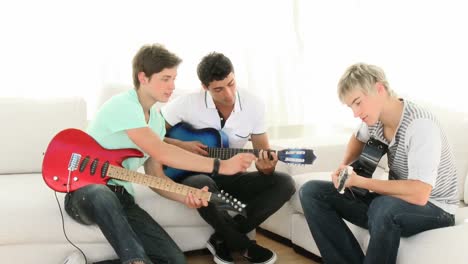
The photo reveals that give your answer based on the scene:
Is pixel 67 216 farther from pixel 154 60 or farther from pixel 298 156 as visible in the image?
pixel 298 156

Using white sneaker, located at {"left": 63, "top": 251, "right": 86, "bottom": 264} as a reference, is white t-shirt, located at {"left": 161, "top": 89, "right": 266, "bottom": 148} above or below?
above

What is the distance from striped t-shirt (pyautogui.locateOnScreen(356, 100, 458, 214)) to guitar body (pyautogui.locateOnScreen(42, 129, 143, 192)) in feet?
3.41

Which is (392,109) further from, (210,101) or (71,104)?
(71,104)

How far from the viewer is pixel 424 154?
72.8 inches

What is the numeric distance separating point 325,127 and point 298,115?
243 mm

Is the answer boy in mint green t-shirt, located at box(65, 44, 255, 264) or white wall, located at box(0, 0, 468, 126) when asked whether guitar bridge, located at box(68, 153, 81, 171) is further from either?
white wall, located at box(0, 0, 468, 126)

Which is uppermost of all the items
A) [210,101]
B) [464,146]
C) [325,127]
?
[210,101]

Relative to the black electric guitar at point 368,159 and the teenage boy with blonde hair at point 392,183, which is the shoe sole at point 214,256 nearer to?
the teenage boy with blonde hair at point 392,183

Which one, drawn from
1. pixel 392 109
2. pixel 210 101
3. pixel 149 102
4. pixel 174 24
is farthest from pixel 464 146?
pixel 174 24

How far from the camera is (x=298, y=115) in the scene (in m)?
4.04

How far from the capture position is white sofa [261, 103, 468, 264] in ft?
5.91

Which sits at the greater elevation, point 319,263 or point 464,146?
point 464,146

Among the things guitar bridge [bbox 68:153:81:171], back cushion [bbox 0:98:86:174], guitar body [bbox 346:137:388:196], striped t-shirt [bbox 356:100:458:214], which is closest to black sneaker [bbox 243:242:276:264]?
guitar body [bbox 346:137:388:196]

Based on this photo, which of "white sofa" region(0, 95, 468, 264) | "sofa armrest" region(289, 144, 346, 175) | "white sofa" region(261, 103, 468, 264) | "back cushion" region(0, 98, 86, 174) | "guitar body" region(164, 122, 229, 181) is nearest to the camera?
"white sofa" region(261, 103, 468, 264)
